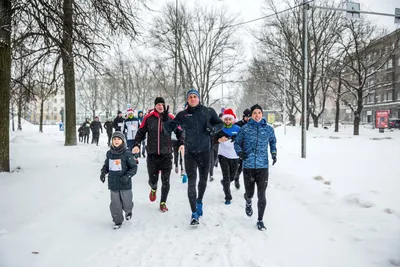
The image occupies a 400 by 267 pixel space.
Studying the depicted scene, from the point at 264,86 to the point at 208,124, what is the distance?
32.4 meters

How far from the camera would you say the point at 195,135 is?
14.3ft

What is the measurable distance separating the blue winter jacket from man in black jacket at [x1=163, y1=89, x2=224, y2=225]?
0.45m

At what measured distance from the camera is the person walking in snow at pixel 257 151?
14.1ft

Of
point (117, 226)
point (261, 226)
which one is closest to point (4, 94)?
point (117, 226)

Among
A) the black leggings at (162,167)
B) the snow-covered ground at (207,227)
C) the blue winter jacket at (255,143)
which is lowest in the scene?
the snow-covered ground at (207,227)

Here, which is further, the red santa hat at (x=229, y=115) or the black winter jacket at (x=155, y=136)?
the red santa hat at (x=229, y=115)

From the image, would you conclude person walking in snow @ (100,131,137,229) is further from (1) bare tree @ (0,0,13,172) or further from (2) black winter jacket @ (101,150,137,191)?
(1) bare tree @ (0,0,13,172)

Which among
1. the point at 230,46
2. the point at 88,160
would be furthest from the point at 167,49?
the point at 88,160

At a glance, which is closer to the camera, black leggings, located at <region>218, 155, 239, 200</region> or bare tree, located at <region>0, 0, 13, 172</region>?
black leggings, located at <region>218, 155, 239, 200</region>

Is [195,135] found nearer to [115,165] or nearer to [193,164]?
[193,164]

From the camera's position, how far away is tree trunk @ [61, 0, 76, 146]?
6723 millimetres

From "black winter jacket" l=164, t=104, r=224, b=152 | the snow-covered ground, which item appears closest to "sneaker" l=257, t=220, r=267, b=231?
the snow-covered ground

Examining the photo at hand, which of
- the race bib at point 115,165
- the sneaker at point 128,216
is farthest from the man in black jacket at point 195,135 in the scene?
the sneaker at point 128,216

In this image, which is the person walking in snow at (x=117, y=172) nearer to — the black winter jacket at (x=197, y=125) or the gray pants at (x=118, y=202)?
the gray pants at (x=118, y=202)
